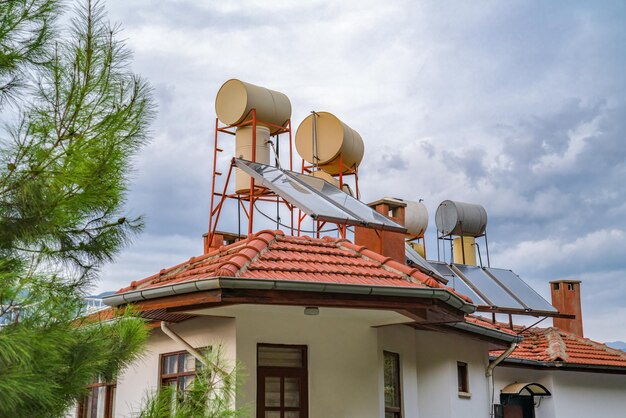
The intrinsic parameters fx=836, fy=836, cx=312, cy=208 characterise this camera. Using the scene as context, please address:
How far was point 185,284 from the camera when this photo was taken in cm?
929

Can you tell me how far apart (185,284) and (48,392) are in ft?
11.7

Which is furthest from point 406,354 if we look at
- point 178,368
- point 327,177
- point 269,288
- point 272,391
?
point 327,177

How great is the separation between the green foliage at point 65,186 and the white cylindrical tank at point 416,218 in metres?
16.0

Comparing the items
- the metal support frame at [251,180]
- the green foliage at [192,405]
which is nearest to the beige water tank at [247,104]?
the metal support frame at [251,180]

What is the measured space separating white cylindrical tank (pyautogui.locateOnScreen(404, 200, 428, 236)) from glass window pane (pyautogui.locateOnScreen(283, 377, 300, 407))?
12288 millimetres

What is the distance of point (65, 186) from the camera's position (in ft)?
21.6

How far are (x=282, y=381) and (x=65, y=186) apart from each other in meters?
5.10

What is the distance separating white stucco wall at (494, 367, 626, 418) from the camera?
17.8m

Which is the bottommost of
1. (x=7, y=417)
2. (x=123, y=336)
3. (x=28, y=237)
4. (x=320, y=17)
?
(x=7, y=417)

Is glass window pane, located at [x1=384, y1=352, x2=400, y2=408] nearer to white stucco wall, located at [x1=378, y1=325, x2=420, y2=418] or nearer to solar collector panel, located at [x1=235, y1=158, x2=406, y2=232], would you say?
white stucco wall, located at [x1=378, y1=325, x2=420, y2=418]

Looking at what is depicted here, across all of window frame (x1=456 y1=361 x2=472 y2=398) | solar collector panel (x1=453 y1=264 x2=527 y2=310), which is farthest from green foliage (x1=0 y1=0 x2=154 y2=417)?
solar collector panel (x1=453 y1=264 x2=527 y2=310)

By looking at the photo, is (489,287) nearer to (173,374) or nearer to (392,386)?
(392,386)

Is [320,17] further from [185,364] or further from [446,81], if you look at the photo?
[185,364]

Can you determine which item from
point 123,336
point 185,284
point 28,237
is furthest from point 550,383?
point 28,237
